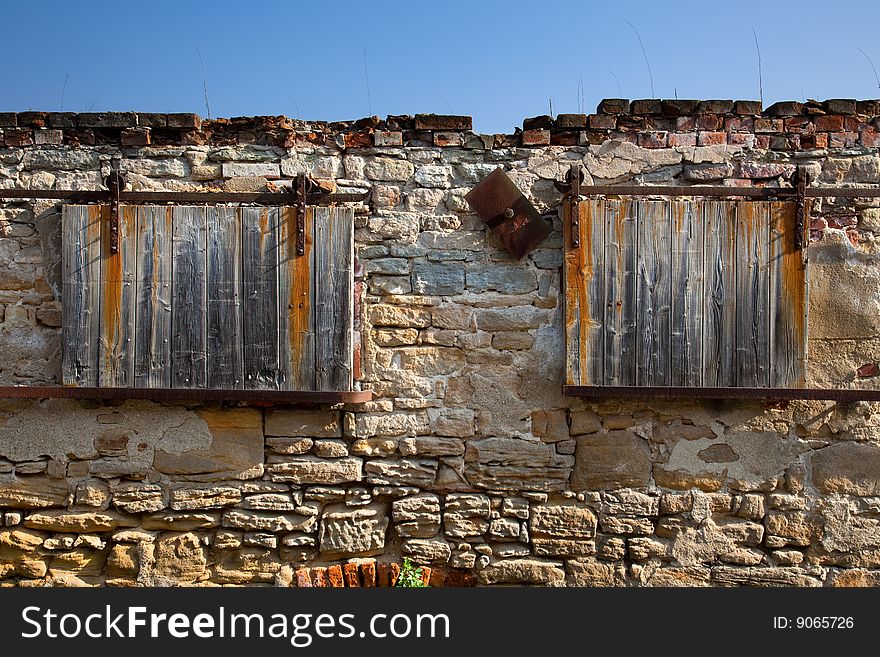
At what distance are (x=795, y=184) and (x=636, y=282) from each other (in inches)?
37.7

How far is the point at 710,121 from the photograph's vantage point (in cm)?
380

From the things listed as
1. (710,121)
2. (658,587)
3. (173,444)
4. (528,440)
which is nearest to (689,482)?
(658,587)

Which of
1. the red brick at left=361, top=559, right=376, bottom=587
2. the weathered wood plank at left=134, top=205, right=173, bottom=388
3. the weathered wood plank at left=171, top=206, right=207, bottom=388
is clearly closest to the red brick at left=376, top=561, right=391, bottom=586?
the red brick at left=361, top=559, right=376, bottom=587

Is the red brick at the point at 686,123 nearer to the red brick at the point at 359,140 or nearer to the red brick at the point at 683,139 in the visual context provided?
the red brick at the point at 683,139

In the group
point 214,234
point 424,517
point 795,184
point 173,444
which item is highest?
point 795,184

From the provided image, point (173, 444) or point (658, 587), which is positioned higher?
point (173, 444)

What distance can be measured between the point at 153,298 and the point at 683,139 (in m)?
2.88

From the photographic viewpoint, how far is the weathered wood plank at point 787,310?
3.60m

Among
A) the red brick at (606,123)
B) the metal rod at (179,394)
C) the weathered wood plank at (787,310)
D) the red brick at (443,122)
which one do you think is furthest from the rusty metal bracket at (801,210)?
the metal rod at (179,394)

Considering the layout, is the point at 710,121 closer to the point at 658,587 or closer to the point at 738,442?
the point at 738,442

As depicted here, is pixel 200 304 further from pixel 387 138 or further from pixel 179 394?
pixel 387 138

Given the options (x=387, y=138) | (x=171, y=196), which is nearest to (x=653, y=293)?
(x=387, y=138)

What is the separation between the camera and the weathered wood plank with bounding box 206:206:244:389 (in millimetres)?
3643

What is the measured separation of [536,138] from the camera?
384 centimetres
